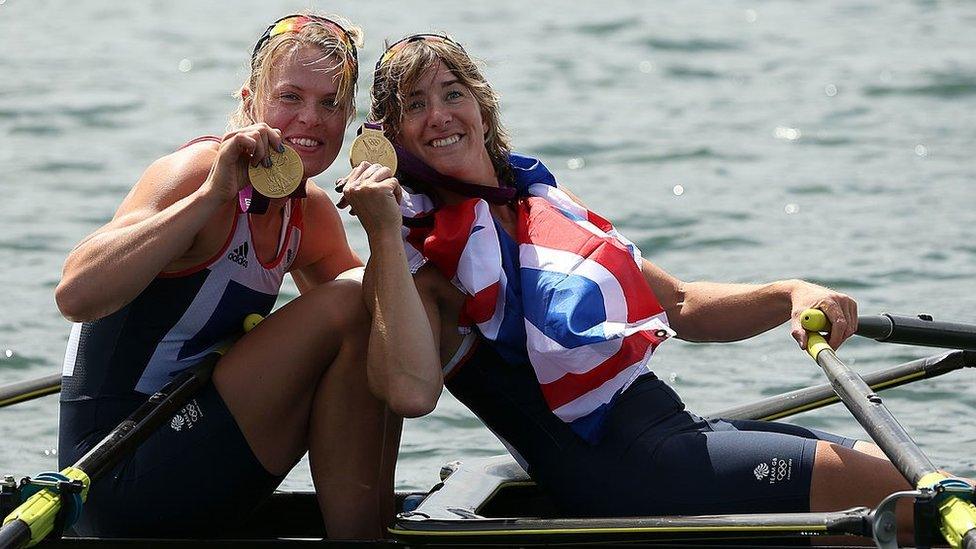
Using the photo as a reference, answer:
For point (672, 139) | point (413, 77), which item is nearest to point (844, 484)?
point (413, 77)

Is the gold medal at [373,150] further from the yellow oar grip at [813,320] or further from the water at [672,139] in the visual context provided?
the water at [672,139]

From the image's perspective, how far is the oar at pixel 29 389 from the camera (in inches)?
→ 167

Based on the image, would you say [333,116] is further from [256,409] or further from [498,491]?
[498,491]

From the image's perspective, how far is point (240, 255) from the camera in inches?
138

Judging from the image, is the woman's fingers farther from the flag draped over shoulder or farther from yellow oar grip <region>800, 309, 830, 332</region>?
the flag draped over shoulder

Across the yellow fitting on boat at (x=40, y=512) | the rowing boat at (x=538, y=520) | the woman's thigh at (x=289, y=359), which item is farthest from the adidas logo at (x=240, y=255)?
the yellow fitting on boat at (x=40, y=512)

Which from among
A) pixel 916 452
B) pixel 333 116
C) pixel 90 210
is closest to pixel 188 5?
pixel 90 210

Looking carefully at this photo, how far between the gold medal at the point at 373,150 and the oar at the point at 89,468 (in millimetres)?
592

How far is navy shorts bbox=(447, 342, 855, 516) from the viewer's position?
332cm

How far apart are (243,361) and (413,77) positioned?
0.76 meters

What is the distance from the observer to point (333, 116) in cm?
358

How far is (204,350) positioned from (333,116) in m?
0.63

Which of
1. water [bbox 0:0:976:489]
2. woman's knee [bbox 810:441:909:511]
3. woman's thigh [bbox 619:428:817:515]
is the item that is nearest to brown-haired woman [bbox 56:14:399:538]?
woman's thigh [bbox 619:428:817:515]

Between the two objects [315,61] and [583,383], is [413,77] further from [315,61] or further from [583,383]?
[583,383]
